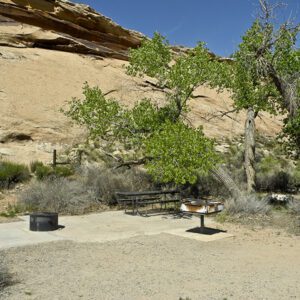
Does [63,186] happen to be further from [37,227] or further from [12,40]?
[12,40]

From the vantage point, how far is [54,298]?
17.3 feet

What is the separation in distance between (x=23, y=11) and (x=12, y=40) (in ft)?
7.21

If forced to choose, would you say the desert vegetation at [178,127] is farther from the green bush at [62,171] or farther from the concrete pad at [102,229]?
the concrete pad at [102,229]

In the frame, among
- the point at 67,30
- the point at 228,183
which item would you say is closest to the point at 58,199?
the point at 228,183

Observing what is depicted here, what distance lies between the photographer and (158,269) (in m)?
6.64

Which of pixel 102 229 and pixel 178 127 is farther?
pixel 178 127

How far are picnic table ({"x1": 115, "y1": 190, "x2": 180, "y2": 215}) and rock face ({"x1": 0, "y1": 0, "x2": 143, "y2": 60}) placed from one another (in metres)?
17.0

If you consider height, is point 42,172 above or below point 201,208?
above

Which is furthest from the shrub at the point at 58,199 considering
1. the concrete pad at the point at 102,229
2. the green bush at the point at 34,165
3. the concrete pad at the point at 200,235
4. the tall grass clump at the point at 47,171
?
the green bush at the point at 34,165

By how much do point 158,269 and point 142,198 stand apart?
691cm

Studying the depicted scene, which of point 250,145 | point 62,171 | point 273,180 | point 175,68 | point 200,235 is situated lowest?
point 200,235

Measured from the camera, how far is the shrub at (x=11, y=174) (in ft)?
49.3

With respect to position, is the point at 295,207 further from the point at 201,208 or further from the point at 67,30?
the point at 67,30

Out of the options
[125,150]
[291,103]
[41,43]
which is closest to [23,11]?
[41,43]
